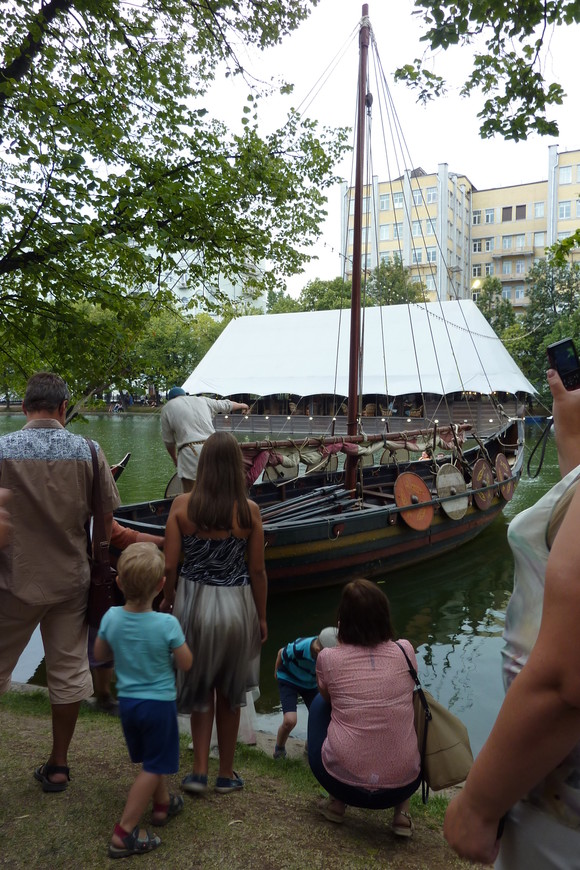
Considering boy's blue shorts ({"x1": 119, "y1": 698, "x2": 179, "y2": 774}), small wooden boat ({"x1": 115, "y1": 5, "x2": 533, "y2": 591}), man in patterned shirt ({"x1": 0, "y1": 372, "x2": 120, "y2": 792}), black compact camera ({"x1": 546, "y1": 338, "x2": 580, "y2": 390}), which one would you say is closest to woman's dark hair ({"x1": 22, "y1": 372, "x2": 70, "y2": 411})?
man in patterned shirt ({"x1": 0, "y1": 372, "x2": 120, "y2": 792})

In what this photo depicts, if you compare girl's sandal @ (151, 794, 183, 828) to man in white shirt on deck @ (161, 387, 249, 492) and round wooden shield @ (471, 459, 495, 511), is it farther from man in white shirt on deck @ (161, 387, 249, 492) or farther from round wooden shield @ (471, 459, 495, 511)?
round wooden shield @ (471, 459, 495, 511)

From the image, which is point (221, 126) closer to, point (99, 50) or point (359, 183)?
point (99, 50)

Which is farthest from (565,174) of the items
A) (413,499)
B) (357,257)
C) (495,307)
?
(413,499)

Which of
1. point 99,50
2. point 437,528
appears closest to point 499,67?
point 99,50

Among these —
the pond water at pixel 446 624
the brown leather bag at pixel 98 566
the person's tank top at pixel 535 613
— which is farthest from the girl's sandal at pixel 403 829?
the pond water at pixel 446 624

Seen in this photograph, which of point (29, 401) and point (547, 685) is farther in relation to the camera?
point (29, 401)

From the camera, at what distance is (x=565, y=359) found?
1517mm

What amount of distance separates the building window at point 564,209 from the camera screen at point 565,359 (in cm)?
6894

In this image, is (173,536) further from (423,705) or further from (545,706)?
(545,706)

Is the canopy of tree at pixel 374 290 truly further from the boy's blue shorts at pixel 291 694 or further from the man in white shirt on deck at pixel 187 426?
the boy's blue shorts at pixel 291 694

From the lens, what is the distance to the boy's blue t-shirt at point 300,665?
3633mm

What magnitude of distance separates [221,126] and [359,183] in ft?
13.5

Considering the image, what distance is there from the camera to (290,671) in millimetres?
3691

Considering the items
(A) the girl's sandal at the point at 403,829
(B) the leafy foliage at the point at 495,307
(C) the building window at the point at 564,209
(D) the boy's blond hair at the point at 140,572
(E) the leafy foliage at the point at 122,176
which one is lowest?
(A) the girl's sandal at the point at 403,829
